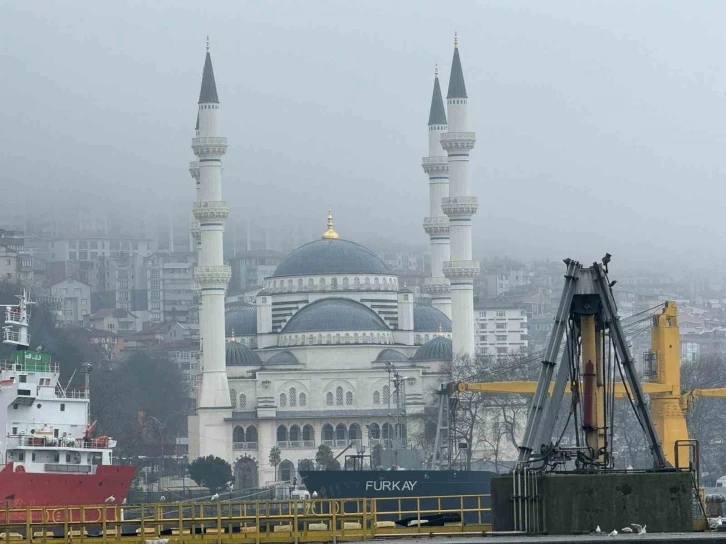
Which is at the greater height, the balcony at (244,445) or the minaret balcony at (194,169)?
the minaret balcony at (194,169)

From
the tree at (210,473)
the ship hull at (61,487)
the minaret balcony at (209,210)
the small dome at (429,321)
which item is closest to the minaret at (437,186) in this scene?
the small dome at (429,321)

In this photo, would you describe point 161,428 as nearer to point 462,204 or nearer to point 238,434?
point 238,434

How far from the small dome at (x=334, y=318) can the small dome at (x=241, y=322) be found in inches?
149

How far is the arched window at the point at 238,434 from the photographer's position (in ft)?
461

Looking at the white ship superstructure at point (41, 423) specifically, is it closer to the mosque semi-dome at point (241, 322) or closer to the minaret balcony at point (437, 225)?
the minaret balcony at point (437, 225)

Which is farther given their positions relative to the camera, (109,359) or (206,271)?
(109,359)

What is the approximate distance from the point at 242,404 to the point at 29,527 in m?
101

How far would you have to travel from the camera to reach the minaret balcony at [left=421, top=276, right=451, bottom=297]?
501ft

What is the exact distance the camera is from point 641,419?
49750 mm

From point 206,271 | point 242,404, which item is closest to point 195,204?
point 206,271

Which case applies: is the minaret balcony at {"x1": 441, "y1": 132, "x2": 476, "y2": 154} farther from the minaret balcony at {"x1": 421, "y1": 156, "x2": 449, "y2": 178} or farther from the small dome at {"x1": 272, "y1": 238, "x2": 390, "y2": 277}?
the small dome at {"x1": 272, "y1": 238, "x2": 390, "y2": 277}

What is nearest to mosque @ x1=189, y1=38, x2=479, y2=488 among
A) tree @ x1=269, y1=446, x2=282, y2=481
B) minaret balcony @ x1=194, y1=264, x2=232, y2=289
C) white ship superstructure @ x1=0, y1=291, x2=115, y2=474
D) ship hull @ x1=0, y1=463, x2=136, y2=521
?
minaret balcony @ x1=194, y1=264, x2=232, y2=289

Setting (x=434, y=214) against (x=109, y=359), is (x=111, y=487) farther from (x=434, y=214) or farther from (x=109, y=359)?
(x=109, y=359)

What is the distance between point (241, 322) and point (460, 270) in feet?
82.2
